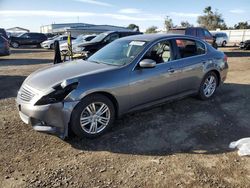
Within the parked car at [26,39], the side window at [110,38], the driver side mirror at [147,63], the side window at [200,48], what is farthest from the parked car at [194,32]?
the parked car at [26,39]

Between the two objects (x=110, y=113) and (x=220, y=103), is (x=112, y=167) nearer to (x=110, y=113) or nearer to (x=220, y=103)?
(x=110, y=113)

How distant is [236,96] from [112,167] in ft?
14.6

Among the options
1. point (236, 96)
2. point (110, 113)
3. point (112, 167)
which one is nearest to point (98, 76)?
point (110, 113)

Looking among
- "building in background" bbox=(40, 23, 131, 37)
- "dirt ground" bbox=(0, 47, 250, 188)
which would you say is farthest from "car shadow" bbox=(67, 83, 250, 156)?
"building in background" bbox=(40, 23, 131, 37)

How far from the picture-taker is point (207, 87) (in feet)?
21.7

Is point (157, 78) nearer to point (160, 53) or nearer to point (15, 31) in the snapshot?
point (160, 53)

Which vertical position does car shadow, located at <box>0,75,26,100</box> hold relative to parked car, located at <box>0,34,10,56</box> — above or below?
below

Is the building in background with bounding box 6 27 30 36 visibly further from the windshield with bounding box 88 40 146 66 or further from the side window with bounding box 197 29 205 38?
the windshield with bounding box 88 40 146 66

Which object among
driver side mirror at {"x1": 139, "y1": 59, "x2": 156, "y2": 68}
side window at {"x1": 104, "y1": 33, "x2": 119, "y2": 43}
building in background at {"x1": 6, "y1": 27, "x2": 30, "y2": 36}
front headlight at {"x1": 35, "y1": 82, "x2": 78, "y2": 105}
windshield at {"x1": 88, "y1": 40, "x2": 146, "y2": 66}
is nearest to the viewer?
front headlight at {"x1": 35, "y1": 82, "x2": 78, "y2": 105}

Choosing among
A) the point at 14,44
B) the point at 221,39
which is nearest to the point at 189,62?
the point at 221,39

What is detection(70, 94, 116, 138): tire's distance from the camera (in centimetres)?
429

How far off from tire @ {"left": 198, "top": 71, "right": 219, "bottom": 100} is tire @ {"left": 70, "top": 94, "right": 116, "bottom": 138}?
2.61 metres

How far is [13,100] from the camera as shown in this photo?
684cm

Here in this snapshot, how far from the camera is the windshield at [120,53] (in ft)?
16.8
